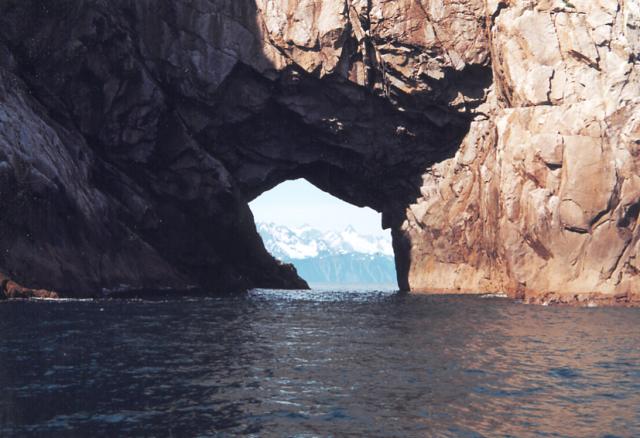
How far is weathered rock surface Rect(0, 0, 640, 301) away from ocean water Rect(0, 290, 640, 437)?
14.7 m

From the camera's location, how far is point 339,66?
209 ft

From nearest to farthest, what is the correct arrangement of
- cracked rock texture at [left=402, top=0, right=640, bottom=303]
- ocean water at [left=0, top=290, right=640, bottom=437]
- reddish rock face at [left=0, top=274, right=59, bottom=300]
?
1. ocean water at [left=0, top=290, right=640, bottom=437]
2. reddish rock face at [left=0, top=274, right=59, bottom=300]
3. cracked rock texture at [left=402, top=0, right=640, bottom=303]

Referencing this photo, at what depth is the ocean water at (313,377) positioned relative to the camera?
14.8 metres

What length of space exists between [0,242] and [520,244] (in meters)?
37.8

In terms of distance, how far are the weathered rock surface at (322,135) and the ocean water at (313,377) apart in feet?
48.2

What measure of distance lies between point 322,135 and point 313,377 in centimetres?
5103

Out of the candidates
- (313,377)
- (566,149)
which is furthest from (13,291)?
(566,149)

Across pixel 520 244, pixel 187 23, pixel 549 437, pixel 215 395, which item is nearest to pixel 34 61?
pixel 187 23

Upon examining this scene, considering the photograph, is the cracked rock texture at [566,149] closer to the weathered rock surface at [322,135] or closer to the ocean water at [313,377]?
the weathered rock surface at [322,135]

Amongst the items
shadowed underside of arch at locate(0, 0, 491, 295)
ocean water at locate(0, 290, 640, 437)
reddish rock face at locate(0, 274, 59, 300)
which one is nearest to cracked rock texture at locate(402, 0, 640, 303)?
shadowed underside of arch at locate(0, 0, 491, 295)

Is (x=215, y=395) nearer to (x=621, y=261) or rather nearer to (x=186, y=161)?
(x=621, y=261)

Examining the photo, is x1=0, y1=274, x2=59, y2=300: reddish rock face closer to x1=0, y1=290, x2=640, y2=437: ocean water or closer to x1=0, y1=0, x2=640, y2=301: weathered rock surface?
x1=0, y1=0, x2=640, y2=301: weathered rock surface

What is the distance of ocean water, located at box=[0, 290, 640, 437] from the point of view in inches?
584

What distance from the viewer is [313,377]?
2019 centimetres
